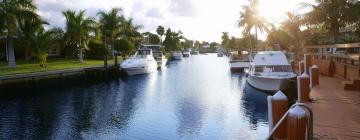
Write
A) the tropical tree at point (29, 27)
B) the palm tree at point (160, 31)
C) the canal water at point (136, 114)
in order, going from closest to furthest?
1. the canal water at point (136, 114)
2. the tropical tree at point (29, 27)
3. the palm tree at point (160, 31)

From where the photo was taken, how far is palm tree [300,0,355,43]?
92.4ft

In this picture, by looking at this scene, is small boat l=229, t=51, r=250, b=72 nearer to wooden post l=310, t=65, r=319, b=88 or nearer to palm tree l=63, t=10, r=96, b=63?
palm tree l=63, t=10, r=96, b=63

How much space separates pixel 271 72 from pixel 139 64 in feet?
70.8

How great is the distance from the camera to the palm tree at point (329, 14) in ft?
92.4

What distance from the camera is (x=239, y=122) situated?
18.6 metres

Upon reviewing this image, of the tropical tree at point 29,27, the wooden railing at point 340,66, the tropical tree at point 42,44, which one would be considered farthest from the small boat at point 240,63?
the tropical tree at point 29,27

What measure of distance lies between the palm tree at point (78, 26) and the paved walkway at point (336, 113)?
123ft

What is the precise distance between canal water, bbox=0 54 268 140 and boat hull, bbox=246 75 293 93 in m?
0.59

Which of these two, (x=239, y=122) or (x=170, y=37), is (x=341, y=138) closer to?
(x=239, y=122)

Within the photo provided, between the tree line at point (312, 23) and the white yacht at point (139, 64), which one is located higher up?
the tree line at point (312, 23)

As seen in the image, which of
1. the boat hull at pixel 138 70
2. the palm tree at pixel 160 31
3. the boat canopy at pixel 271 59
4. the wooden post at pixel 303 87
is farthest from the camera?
the palm tree at pixel 160 31

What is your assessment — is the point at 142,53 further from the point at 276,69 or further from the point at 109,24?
the point at 276,69

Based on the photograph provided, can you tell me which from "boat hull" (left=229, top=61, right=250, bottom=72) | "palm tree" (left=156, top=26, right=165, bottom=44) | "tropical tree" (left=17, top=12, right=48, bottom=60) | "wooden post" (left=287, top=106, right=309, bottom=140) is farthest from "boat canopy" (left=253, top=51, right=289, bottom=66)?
"palm tree" (left=156, top=26, right=165, bottom=44)

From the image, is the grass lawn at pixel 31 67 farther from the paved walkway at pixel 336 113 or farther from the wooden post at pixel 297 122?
the wooden post at pixel 297 122
